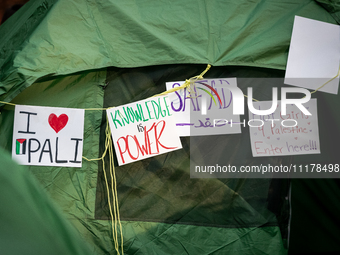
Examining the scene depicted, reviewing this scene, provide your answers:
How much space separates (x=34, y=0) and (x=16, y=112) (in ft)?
1.45

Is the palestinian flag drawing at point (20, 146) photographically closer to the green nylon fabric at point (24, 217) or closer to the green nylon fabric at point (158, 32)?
the green nylon fabric at point (158, 32)

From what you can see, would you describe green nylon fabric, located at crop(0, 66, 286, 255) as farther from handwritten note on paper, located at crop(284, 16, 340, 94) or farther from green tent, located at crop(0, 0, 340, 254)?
handwritten note on paper, located at crop(284, 16, 340, 94)

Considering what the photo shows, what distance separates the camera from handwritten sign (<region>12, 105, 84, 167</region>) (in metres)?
1.04

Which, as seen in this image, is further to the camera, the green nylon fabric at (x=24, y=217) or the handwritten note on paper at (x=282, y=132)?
the handwritten note on paper at (x=282, y=132)

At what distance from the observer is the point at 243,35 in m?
1.06

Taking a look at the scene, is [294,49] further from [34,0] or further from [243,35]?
[34,0]

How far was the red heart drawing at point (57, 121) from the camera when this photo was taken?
1053 millimetres

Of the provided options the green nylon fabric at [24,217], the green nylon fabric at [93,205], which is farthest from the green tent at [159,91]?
the green nylon fabric at [24,217]

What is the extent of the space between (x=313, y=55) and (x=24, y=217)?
101 cm

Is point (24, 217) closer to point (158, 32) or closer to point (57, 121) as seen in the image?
point (57, 121)

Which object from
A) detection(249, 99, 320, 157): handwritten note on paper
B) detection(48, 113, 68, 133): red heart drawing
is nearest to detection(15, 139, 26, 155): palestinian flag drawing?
detection(48, 113, 68, 133): red heart drawing

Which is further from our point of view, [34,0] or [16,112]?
[34,0]

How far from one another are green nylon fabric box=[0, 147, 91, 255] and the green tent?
0.56 meters

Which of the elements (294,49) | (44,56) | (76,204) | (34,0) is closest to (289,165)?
(294,49)
